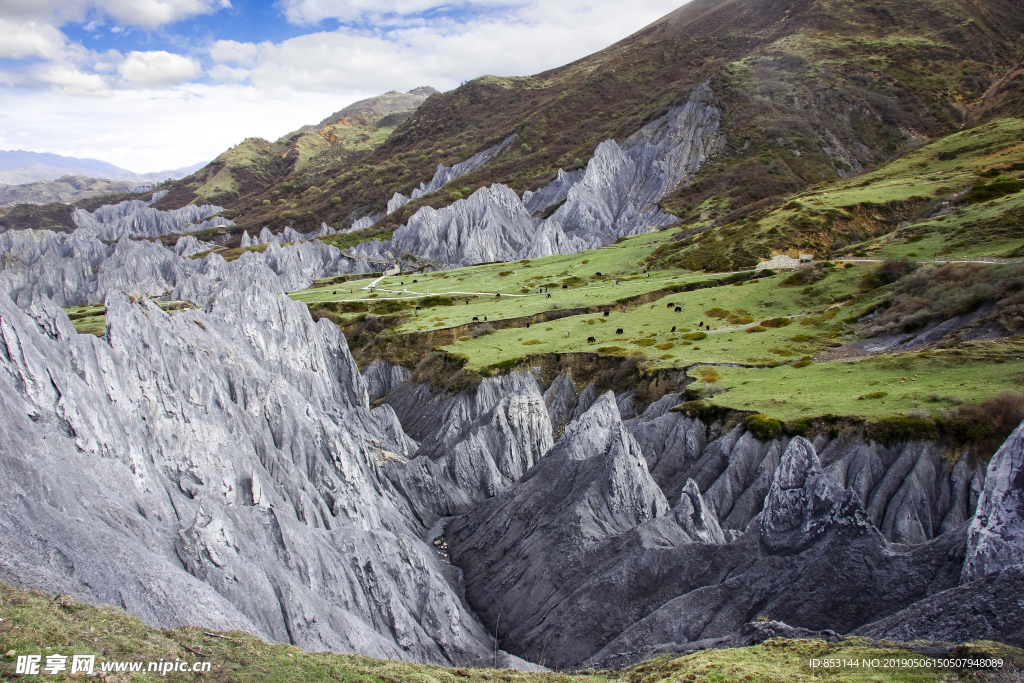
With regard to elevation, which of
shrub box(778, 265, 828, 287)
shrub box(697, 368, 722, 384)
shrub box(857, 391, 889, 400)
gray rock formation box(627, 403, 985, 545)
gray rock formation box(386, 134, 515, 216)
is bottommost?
gray rock formation box(627, 403, 985, 545)

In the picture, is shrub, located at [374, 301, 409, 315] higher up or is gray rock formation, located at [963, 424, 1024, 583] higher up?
shrub, located at [374, 301, 409, 315]

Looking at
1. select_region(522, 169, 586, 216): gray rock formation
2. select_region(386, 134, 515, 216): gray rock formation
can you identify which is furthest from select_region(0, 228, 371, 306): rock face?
select_region(386, 134, 515, 216): gray rock formation

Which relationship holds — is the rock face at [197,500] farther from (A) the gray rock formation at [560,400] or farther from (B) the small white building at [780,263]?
(B) the small white building at [780,263]

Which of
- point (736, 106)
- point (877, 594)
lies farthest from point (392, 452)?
point (736, 106)

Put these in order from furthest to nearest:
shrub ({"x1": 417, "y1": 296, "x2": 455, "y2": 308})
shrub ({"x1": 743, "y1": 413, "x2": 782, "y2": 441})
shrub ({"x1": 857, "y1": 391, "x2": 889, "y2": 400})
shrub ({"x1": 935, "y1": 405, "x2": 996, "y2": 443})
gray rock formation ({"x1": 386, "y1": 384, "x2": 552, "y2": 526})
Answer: shrub ({"x1": 417, "y1": 296, "x2": 455, "y2": 308}) → gray rock formation ({"x1": 386, "y1": 384, "x2": 552, "y2": 526}) → shrub ({"x1": 857, "y1": 391, "x2": 889, "y2": 400}) → shrub ({"x1": 743, "y1": 413, "x2": 782, "y2": 441}) → shrub ({"x1": 935, "y1": 405, "x2": 996, "y2": 443})

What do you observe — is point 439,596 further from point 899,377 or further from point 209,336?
point 899,377

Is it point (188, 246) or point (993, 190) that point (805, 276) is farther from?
point (188, 246)

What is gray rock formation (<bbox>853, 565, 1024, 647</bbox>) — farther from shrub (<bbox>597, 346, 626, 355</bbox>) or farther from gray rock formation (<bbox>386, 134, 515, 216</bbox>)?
gray rock formation (<bbox>386, 134, 515, 216</bbox>)
